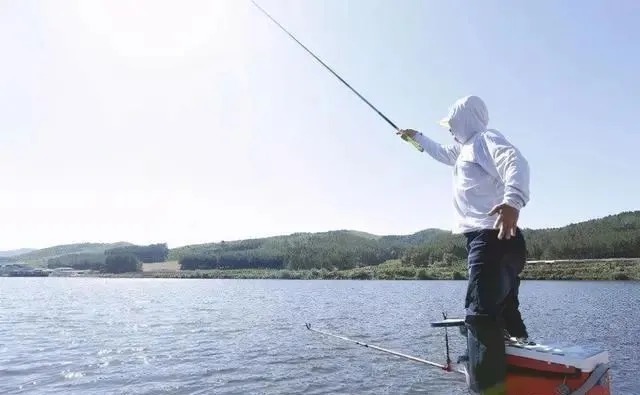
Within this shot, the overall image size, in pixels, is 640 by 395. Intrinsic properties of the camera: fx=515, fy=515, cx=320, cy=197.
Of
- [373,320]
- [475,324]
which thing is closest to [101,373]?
[475,324]

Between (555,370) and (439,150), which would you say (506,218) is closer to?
(555,370)

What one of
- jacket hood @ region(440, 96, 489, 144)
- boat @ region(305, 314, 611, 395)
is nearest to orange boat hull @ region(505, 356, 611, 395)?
boat @ region(305, 314, 611, 395)

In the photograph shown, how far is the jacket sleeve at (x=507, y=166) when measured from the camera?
4500 mm

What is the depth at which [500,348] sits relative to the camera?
5160 mm

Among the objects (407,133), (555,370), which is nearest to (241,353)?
(407,133)

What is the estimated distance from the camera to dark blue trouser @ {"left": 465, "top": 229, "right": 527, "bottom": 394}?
201 inches

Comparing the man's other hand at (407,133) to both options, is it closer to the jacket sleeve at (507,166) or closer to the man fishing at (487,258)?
the man fishing at (487,258)

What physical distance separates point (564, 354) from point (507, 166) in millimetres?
1971

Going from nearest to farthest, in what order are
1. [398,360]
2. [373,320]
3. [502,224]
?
[502,224] → [398,360] → [373,320]

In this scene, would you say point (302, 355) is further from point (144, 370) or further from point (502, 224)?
point (502, 224)

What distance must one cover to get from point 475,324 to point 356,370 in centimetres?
1090

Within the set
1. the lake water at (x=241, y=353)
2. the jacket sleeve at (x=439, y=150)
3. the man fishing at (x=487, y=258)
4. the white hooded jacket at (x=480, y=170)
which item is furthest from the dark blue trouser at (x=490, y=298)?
the lake water at (x=241, y=353)

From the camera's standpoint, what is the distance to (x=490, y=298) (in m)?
5.12

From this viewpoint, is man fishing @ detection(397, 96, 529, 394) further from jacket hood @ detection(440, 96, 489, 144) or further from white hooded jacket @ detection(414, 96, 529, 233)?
jacket hood @ detection(440, 96, 489, 144)
